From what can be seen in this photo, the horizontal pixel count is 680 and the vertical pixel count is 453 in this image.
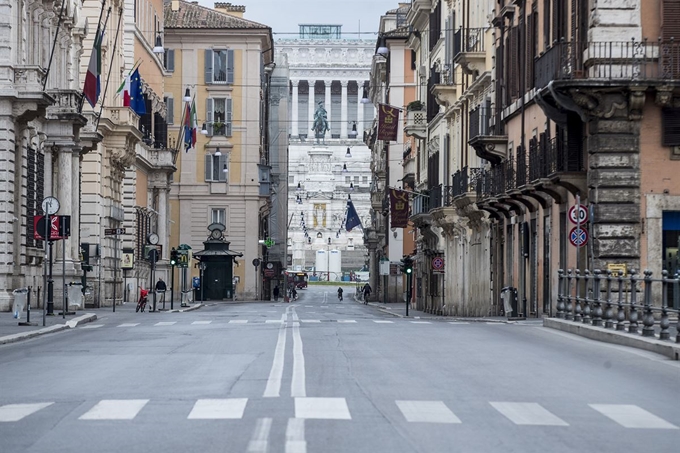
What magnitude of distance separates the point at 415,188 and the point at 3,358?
198 feet

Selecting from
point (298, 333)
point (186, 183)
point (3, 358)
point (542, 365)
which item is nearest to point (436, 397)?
point (542, 365)

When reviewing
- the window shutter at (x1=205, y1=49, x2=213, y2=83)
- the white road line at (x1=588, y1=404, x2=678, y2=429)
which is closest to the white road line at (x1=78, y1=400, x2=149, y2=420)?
the white road line at (x1=588, y1=404, x2=678, y2=429)

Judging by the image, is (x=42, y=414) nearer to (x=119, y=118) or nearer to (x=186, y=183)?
(x=119, y=118)

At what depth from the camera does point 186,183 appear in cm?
9556

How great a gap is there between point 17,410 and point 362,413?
3067mm

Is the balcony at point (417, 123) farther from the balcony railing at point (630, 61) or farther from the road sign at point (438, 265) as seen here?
the balcony railing at point (630, 61)

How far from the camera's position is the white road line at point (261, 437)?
33.6 ft

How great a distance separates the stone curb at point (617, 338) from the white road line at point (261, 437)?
995 centimetres

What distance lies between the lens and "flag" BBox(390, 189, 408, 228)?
77.5m

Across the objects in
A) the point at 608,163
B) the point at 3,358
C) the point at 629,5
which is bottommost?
the point at 3,358

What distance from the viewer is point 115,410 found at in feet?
42.8

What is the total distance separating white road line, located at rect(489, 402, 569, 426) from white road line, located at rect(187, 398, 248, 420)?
2237 mm

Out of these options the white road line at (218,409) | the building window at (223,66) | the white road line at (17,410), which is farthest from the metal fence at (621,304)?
the building window at (223,66)

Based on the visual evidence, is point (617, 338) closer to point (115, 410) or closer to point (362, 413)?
point (362, 413)
